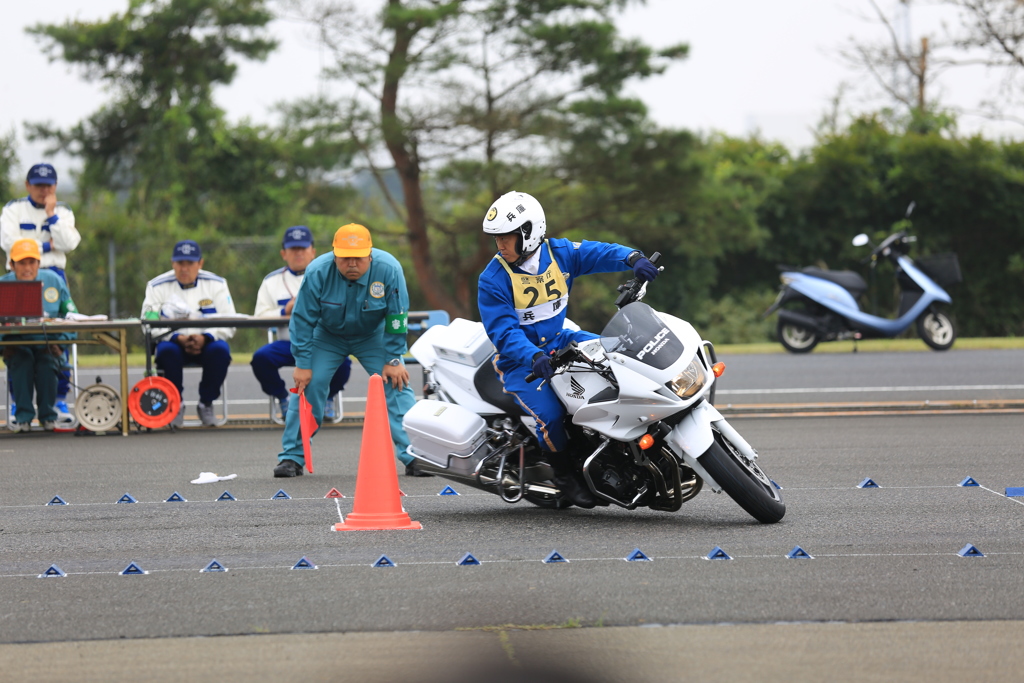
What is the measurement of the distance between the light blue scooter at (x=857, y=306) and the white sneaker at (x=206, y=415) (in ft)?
32.4

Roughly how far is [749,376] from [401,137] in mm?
12562

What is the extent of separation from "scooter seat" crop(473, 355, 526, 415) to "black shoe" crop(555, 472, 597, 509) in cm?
46

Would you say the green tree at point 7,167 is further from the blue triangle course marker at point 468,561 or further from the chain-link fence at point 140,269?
the blue triangle course marker at point 468,561

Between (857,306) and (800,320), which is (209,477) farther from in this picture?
(857,306)

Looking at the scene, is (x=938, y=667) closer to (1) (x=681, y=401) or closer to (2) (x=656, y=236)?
(1) (x=681, y=401)

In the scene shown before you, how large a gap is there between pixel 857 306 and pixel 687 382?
45.7ft

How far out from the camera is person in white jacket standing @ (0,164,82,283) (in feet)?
40.7

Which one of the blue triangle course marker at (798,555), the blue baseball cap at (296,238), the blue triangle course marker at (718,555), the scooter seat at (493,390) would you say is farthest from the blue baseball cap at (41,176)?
the blue triangle course marker at (798,555)

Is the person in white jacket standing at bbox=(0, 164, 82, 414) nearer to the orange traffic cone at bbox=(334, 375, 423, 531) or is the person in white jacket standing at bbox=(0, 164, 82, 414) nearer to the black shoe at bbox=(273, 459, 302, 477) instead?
the black shoe at bbox=(273, 459, 302, 477)

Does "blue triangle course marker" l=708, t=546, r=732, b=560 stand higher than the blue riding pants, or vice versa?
the blue riding pants

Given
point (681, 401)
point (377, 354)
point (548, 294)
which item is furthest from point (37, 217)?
point (681, 401)

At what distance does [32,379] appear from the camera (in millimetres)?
12172

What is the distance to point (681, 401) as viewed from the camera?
21.9ft

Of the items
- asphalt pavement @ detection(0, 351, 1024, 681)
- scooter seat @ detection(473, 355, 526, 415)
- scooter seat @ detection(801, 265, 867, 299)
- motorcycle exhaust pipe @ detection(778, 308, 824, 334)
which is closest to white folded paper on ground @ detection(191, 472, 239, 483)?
asphalt pavement @ detection(0, 351, 1024, 681)
